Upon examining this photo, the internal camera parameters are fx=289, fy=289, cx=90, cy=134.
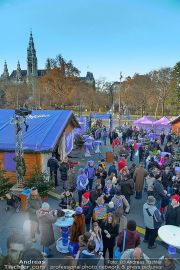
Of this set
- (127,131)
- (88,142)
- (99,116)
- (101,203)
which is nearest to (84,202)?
(101,203)

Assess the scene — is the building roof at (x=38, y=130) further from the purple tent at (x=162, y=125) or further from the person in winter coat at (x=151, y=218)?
the purple tent at (x=162, y=125)

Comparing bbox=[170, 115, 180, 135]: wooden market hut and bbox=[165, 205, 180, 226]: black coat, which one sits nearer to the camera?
bbox=[165, 205, 180, 226]: black coat

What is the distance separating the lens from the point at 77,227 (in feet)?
21.9

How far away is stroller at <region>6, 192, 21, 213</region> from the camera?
33.2 feet

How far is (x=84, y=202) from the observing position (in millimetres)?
7664

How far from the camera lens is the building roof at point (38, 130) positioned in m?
12.8

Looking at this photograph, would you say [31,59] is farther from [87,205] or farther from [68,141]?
[87,205]

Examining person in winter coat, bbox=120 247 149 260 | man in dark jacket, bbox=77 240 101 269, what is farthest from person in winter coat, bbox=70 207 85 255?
person in winter coat, bbox=120 247 149 260

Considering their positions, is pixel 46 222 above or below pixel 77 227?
above

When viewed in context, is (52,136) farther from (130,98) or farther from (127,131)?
(130,98)

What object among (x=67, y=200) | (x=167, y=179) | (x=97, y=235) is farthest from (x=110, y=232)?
(x=167, y=179)

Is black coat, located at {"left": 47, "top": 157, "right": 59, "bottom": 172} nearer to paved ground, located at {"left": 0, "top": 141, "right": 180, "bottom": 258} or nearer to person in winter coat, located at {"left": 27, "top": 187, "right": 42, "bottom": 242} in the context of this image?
paved ground, located at {"left": 0, "top": 141, "right": 180, "bottom": 258}

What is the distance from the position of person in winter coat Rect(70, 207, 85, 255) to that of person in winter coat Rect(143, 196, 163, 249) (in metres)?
1.59

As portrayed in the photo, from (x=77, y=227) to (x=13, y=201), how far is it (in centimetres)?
429
